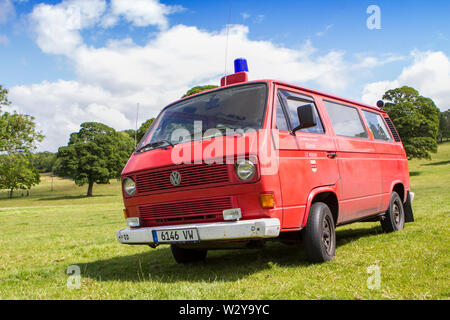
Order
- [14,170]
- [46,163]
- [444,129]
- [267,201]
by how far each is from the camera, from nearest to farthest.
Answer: [267,201], [14,170], [444,129], [46,163]

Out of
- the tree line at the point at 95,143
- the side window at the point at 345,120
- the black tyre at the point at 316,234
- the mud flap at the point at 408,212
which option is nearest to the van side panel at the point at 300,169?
the black tyre at the point at 316,234

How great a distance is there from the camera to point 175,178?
193 inches

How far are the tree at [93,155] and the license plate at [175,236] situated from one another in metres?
49.7

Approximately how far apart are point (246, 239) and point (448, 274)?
2153mm

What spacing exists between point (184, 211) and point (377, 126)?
15.4 feet

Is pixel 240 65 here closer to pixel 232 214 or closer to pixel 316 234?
pixel 232 214

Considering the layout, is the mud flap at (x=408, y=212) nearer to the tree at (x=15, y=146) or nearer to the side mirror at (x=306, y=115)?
the side mirror at (x=306, y=115)

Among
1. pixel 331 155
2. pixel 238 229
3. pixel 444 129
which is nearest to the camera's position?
pixel 238 229

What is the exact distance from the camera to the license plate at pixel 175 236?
4.55 metres

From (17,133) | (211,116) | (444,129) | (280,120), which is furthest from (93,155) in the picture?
(444,129)

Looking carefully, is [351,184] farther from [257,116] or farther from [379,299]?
[379,299]

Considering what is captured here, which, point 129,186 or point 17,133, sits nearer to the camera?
point 129,186

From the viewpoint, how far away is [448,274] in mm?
4273

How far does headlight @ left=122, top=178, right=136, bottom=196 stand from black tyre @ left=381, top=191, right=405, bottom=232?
4682 mm
